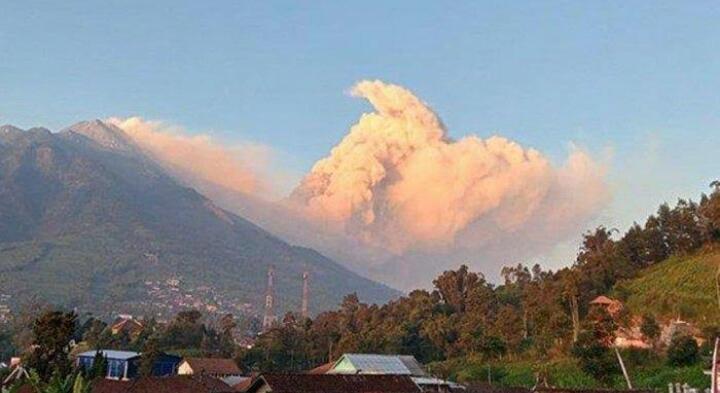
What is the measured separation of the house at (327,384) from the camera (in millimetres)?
38969

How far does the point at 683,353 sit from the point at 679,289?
13.7 meters

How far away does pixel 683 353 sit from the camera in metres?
56.2

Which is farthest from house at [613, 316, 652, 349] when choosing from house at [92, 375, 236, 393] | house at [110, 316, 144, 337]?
house at [110, 316, 144, 337]

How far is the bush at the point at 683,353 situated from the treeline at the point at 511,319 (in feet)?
15.5

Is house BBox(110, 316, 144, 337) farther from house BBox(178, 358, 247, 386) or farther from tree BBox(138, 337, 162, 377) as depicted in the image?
house BBox(178, 358, 247, 386)

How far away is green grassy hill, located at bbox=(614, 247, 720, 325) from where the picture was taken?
6475cm

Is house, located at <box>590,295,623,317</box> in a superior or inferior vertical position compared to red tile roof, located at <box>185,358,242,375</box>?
superior

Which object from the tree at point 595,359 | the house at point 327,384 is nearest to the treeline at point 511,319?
the tree at point 595,359

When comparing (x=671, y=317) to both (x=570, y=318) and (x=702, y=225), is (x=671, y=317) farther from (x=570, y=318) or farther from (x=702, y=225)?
(x=702, y=225)

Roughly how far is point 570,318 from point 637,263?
15.3 meters

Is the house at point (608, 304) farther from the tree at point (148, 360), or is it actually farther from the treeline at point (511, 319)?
the tree at point (148, 360)

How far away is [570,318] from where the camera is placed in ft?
229

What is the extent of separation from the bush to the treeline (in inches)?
186

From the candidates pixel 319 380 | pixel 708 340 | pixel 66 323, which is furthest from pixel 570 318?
pixel 66 323
